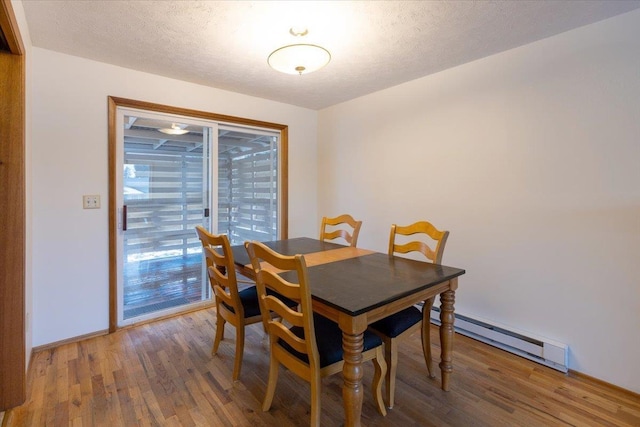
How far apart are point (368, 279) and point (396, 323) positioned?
1.08 ft

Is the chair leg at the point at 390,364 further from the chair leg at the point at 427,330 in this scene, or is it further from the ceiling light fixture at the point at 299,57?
the ceiling light fixture at the point at 299,57

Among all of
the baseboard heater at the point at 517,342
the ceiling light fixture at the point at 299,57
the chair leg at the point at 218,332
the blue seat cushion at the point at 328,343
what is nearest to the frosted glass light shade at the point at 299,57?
the ceiling light fixture at the point at 299,57

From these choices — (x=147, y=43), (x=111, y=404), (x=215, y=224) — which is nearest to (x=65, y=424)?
(x=111, y=404)

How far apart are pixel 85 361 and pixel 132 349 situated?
0.29 m

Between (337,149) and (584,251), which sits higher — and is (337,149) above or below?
above

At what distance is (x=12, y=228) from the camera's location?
5.48ft

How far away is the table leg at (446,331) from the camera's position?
Result: 177cm

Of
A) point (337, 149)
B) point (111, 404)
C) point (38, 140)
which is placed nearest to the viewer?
point (111, 404)

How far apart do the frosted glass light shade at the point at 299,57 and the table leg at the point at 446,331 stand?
5.12 feet

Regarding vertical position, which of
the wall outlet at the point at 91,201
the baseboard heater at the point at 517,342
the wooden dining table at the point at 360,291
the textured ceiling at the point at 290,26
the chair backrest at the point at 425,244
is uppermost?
the textured ceiling at the point at 290,26

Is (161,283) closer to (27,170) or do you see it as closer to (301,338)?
(27,170)

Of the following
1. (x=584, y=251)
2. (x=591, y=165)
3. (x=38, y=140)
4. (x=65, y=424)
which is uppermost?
(x=38, y=140)

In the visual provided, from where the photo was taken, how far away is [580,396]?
183cm

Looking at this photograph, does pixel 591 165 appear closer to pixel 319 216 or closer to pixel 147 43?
pixel 319 216
